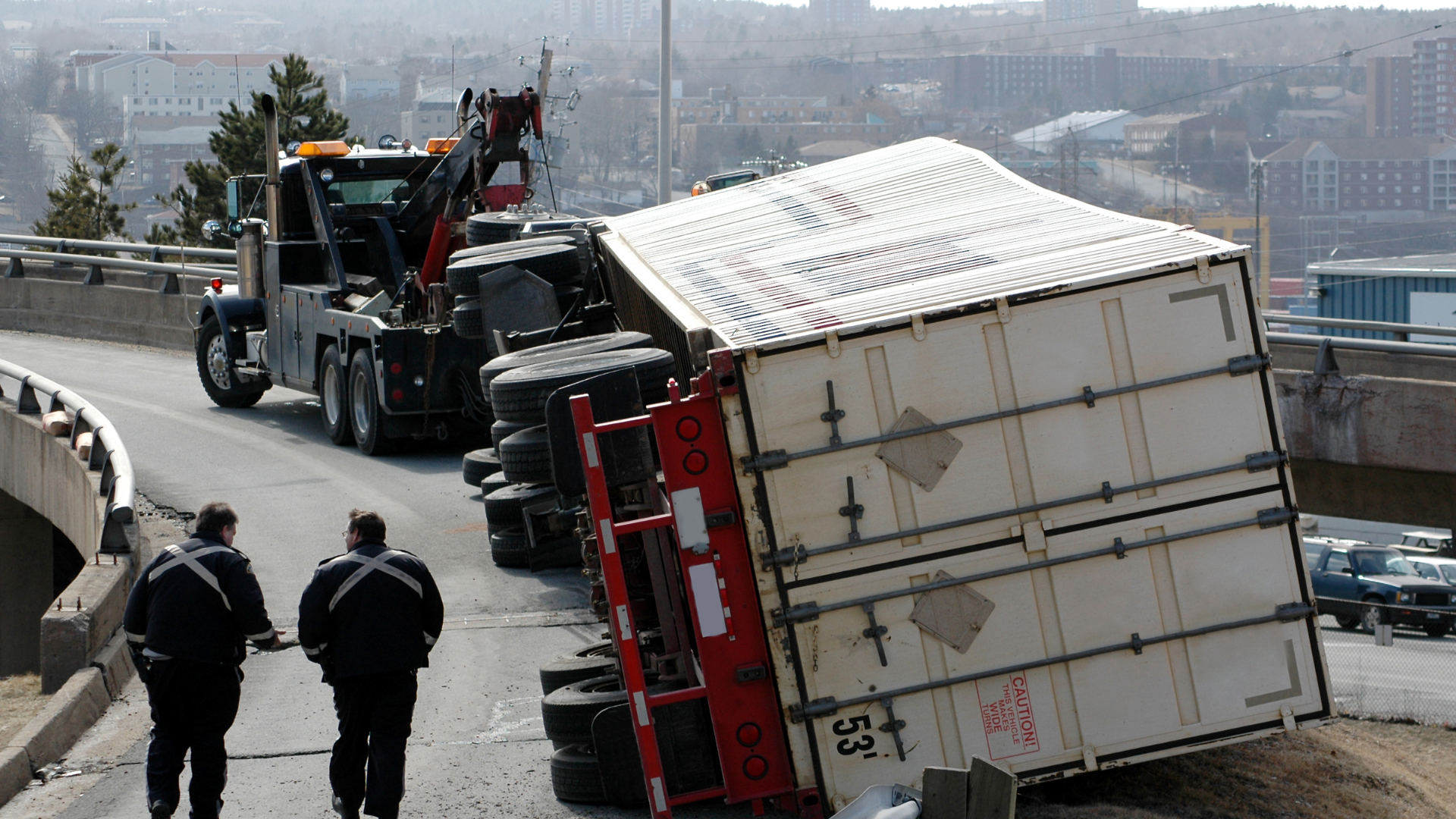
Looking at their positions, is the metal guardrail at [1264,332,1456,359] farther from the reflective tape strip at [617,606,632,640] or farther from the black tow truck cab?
the reflective tape strip at [617,606,632,640]

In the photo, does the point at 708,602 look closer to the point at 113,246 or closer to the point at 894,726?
the point at 894,726

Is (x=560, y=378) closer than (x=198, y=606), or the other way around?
(x=198, y=606)

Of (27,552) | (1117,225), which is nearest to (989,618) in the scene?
(1117,225)

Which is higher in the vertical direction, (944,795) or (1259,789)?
(944,795)

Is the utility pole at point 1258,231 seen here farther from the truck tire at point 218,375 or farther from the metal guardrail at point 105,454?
the truck tire at point 218,375

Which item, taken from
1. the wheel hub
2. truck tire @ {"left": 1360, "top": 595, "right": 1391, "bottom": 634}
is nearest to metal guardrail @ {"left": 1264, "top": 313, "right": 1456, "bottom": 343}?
truck tire @ {"left": 1360, "top": 595, "right": 1391, "bottom": 634}

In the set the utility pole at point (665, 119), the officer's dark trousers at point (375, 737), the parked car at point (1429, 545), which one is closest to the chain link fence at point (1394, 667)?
the officer's dark trousers at point (375, 737)

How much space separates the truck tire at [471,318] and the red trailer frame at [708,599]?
590 cm

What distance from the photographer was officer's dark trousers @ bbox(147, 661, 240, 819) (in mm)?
6547

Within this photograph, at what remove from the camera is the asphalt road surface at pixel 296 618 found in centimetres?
744

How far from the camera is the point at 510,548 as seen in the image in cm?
1186

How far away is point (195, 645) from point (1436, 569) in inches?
1031

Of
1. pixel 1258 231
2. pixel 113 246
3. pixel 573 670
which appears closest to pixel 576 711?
pixel 573 670

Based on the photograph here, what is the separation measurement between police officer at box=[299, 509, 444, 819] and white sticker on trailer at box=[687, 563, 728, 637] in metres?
1.17
